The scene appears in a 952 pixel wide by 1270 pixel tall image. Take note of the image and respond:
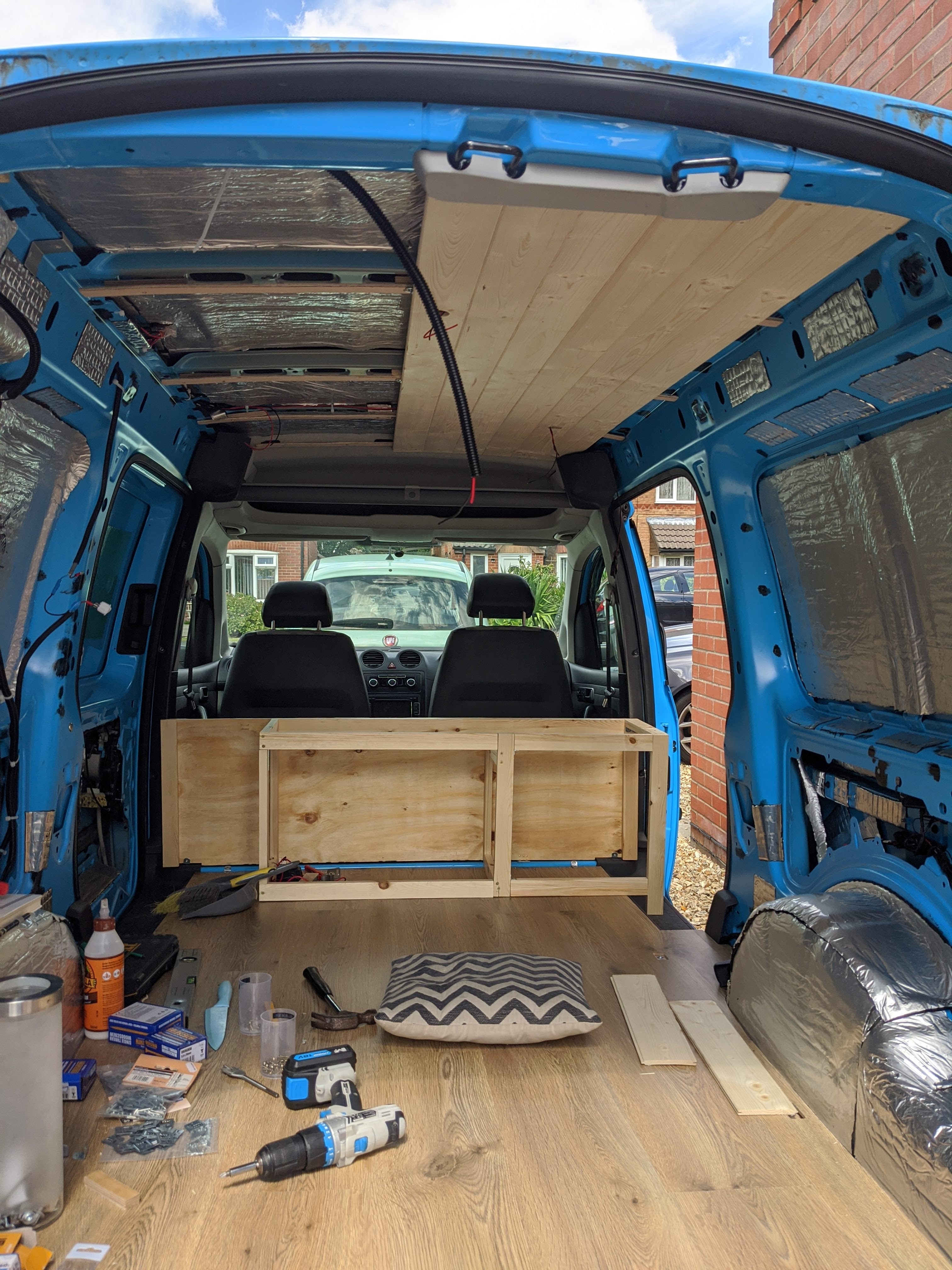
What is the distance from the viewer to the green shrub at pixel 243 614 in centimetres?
1524

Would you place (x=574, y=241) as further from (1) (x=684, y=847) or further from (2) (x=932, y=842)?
(1) (x=684, y=847)

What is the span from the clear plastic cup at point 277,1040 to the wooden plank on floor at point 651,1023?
2.78 feet

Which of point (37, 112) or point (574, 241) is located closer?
point (37, 112)

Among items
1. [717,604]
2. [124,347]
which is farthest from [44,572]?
[717,604]

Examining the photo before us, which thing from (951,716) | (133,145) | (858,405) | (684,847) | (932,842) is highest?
(133,145)

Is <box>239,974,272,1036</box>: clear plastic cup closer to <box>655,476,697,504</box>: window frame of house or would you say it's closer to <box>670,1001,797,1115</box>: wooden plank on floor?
<box>670,1001,797,1115</box>: wooden plank on floor

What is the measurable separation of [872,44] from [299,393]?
90.8 inches

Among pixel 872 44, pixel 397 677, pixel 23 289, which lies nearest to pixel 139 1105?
pixel 23 289

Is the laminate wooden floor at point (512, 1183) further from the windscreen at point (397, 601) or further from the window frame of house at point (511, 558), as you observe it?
the window frame of house at point (511, 558)

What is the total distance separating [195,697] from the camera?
4484 millimetres

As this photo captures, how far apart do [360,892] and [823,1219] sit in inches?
79.5

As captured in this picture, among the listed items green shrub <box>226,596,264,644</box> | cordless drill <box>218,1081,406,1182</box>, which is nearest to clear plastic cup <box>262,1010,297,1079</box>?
cordless drill <box>218,1081,406,1182</box>

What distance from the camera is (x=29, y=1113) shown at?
61.2 inches

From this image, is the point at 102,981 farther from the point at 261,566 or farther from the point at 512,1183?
the point at 261,566
